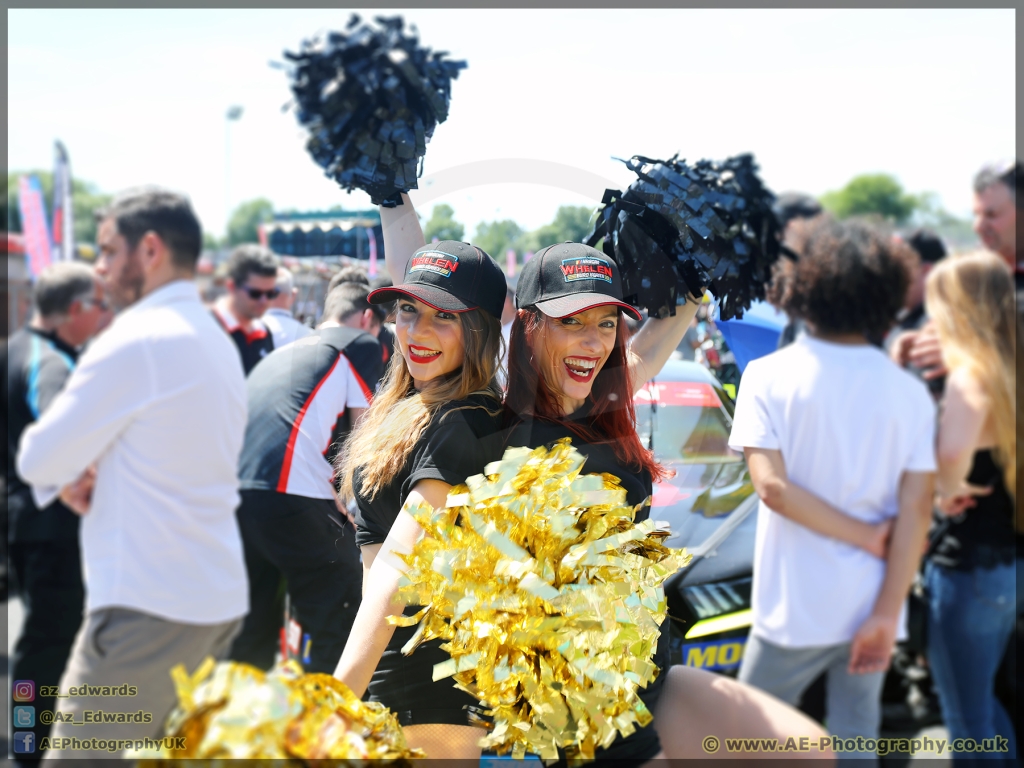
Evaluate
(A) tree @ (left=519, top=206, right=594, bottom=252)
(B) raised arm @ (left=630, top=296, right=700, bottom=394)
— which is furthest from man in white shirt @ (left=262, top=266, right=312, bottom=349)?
(B) raised arm @ (left=630, top=296, right=700, bottom=394)

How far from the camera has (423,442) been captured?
1.39 metres

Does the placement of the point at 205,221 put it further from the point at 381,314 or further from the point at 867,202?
the point at 867,202

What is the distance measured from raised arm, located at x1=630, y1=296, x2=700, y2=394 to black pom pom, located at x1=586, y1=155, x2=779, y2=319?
A: 0.02 m

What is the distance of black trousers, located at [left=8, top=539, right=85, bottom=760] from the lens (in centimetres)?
128

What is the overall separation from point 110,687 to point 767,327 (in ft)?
4.67

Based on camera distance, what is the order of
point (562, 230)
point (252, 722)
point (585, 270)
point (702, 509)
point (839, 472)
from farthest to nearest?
point (702, 509)
point (562, 230)
point (585, 270)
point (839, 472)
point (252, 722)

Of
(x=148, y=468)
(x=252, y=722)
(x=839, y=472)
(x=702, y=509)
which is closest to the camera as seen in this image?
(x=252, y=722)

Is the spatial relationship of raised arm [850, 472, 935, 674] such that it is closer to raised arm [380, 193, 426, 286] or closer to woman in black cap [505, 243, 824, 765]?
woman in black cap [505, 243, 824, 765]

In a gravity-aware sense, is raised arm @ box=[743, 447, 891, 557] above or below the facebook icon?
above

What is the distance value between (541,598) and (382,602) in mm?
320

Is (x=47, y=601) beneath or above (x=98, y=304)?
beneath

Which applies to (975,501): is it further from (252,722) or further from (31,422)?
(31,422)

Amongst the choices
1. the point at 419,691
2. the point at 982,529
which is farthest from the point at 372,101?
the point at 982,529

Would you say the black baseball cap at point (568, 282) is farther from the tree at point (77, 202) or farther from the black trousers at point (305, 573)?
the tree at point (77, 202)
